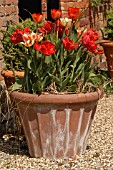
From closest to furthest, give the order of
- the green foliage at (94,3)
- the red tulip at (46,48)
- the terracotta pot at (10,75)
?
the red tulip at (46,48) < the terracotta pot at (10,75) < the green foliage at (94,3)

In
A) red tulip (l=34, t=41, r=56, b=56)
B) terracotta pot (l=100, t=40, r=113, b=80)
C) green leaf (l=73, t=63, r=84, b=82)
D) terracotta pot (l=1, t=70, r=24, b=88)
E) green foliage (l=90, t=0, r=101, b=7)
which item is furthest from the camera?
green foliage (l=90, t=0, r=101, b=7)

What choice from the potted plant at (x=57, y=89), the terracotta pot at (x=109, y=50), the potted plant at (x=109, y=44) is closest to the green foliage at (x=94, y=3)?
the potted plant at (x=109, y=44)

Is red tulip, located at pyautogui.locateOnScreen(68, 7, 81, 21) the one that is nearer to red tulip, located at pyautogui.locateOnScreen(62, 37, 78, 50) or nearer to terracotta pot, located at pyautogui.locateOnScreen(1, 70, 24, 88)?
red tulip, located at pyautogui.locateOnScreen(62, 37, 78, 50)

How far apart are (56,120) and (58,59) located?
0.51 metres

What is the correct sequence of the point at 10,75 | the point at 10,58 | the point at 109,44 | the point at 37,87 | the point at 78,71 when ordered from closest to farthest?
the point at 37,87, the point at 78,71, the point at 10,75, the point at 10,58, the point at 109,44

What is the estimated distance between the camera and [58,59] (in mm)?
4539

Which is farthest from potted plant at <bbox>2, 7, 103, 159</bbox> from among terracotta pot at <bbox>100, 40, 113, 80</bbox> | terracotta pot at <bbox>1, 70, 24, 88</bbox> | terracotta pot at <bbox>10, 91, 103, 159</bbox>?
terracotta pot at <bbox>100, 40, 113, 80</bbox>

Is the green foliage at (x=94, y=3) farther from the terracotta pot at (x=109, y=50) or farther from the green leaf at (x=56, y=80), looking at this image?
the green leaf at (x=56, y=80)

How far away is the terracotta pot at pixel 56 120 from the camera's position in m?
4.42

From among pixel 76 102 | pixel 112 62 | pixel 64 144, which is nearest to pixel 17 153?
pixel 64 144

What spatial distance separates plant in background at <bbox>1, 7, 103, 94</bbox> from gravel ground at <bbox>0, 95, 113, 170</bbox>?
24.8 inches

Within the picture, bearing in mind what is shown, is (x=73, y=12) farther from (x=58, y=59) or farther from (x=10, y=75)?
(x=10, y=75)

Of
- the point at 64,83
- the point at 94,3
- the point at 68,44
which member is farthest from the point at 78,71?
the point at 94,3

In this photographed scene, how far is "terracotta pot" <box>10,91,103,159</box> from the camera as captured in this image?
442 cm
